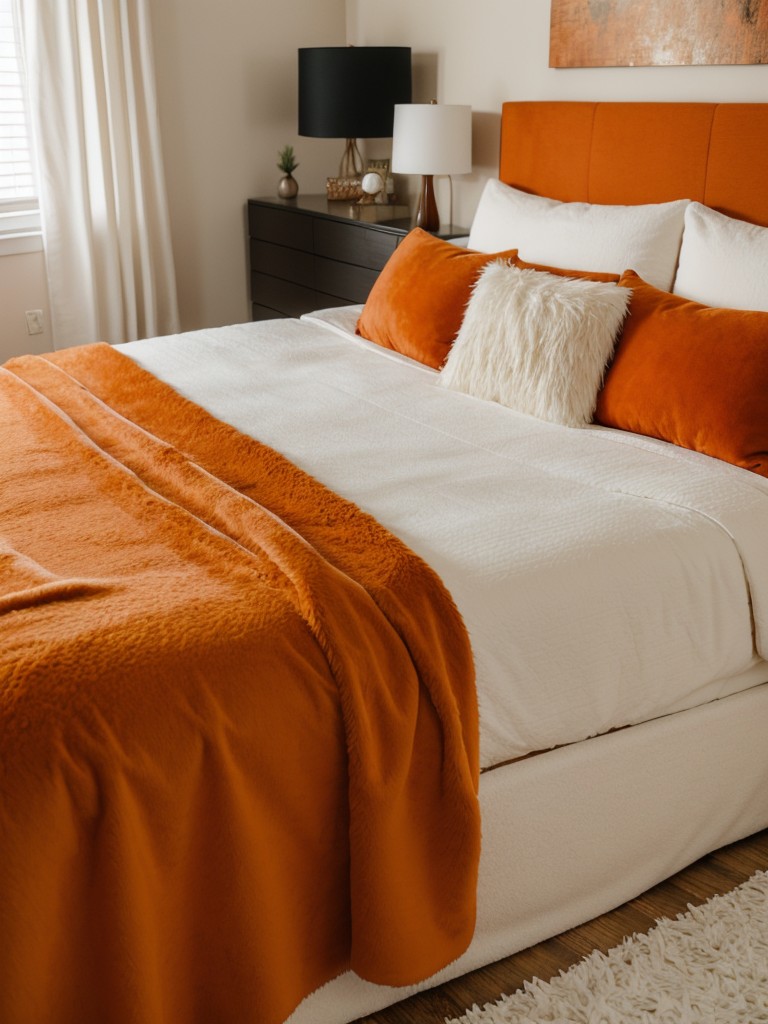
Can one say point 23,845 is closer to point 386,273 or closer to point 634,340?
point 634,340

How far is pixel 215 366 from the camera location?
272 centimetres

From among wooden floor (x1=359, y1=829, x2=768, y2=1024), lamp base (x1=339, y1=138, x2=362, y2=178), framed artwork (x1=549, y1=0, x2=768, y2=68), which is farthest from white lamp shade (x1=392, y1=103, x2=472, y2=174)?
wooden floor (x1=359, y1=829, x2=768, y2=1024)

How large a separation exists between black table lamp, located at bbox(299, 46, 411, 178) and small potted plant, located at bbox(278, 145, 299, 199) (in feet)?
1.14

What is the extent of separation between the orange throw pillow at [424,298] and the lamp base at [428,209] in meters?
0.79

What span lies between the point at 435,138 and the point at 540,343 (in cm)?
155

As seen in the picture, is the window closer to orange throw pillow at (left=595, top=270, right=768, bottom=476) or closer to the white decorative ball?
the white decorative ball

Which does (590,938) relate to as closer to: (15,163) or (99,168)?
(99,168)

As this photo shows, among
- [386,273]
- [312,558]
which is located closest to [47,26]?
[386,273]

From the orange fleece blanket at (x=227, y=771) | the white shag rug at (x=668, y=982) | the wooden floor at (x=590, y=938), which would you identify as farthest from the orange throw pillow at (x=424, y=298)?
the white shag rug at (x=668, y=982)

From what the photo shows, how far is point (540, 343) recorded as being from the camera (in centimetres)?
231

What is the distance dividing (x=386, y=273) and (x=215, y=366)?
1.98ft

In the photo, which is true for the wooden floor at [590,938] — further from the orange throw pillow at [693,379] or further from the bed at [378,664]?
the orange throw pillow at [693,379]

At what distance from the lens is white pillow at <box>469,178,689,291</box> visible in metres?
2.60

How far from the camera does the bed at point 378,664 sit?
4.11 feet
